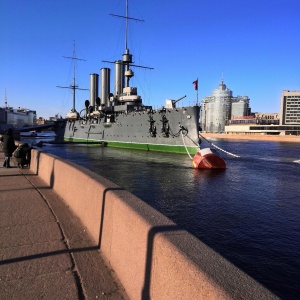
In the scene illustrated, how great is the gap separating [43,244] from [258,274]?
12.2 ft

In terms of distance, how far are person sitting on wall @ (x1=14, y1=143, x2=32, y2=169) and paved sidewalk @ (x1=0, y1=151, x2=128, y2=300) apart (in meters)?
6.81

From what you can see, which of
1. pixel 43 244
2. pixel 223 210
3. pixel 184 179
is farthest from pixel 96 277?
pixel 184 179

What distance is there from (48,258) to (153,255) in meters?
1.71

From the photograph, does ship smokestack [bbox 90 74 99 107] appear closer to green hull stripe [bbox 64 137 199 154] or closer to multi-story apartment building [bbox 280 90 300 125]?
green hull stripe [bbox 64 137 199 154]

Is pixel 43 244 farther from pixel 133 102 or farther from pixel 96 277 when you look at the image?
pixel 133 102

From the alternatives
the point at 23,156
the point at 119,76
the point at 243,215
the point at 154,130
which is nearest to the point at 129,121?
the point at 154,130

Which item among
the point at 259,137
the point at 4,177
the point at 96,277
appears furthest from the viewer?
the point at 259,137

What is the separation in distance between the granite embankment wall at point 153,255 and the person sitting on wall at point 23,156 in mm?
8561

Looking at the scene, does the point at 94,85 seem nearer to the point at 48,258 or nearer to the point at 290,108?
the point at 48,258

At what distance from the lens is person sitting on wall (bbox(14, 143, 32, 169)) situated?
12.8 metres

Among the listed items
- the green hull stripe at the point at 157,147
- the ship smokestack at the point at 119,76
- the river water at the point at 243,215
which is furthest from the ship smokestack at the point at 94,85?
the river water at the point at 243,215

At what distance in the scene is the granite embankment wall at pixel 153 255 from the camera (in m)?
2.07

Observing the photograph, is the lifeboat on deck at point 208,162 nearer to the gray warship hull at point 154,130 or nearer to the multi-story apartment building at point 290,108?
the gray warship hull at point 154,130

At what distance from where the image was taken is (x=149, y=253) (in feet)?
9.34
